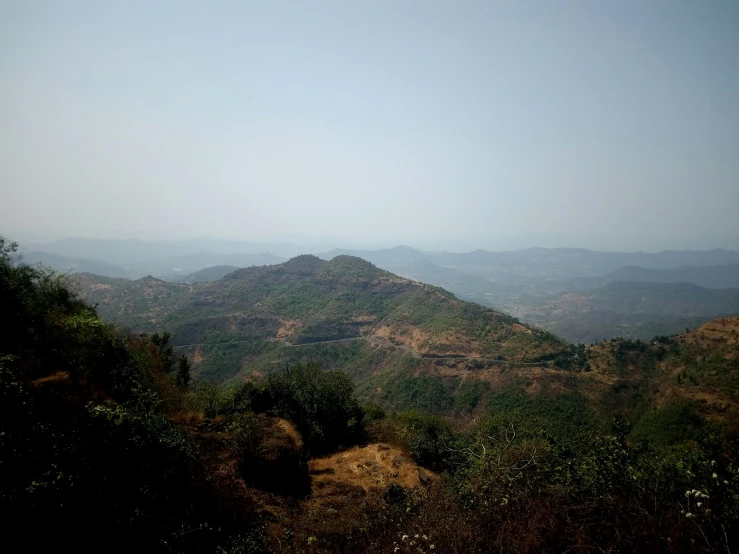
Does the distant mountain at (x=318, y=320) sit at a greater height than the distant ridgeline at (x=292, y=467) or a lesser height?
lesser

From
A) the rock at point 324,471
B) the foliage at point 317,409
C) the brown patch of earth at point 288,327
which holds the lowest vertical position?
the brown patch of earth at point 288,327

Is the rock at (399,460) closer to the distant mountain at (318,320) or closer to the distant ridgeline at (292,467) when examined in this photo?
the distant ridgeline at (292,467)

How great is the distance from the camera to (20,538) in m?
5.67

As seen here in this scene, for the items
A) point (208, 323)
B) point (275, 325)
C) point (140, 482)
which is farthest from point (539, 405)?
point (208, 323)

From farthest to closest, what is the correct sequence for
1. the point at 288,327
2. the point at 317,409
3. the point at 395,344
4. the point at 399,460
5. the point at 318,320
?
the point at 318,320
the point at 288,327
the point at 395,344
the point at 317,409
the point at 399,460

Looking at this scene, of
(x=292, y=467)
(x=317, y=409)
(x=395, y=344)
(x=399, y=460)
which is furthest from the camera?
(x=395, y=344)

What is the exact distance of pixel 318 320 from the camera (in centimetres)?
8319

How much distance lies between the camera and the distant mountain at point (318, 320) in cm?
6356

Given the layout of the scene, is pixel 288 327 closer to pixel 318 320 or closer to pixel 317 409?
pixel 318 320

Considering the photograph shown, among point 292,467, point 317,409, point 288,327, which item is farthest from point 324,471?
point 288,327

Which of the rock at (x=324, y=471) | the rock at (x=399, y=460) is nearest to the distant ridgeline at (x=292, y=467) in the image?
the rock at (x=324, y=471)

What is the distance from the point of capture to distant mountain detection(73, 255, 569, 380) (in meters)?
63.6

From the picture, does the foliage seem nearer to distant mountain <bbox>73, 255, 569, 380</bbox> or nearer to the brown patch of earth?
distant mountain <bbox>73, 255, 569, 380</bbox>

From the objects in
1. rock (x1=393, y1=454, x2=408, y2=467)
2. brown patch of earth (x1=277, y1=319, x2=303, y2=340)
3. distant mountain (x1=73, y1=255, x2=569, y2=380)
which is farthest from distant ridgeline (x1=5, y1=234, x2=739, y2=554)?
brown patch of earth (x1=277, y1=319, x2=303, y2=340)
